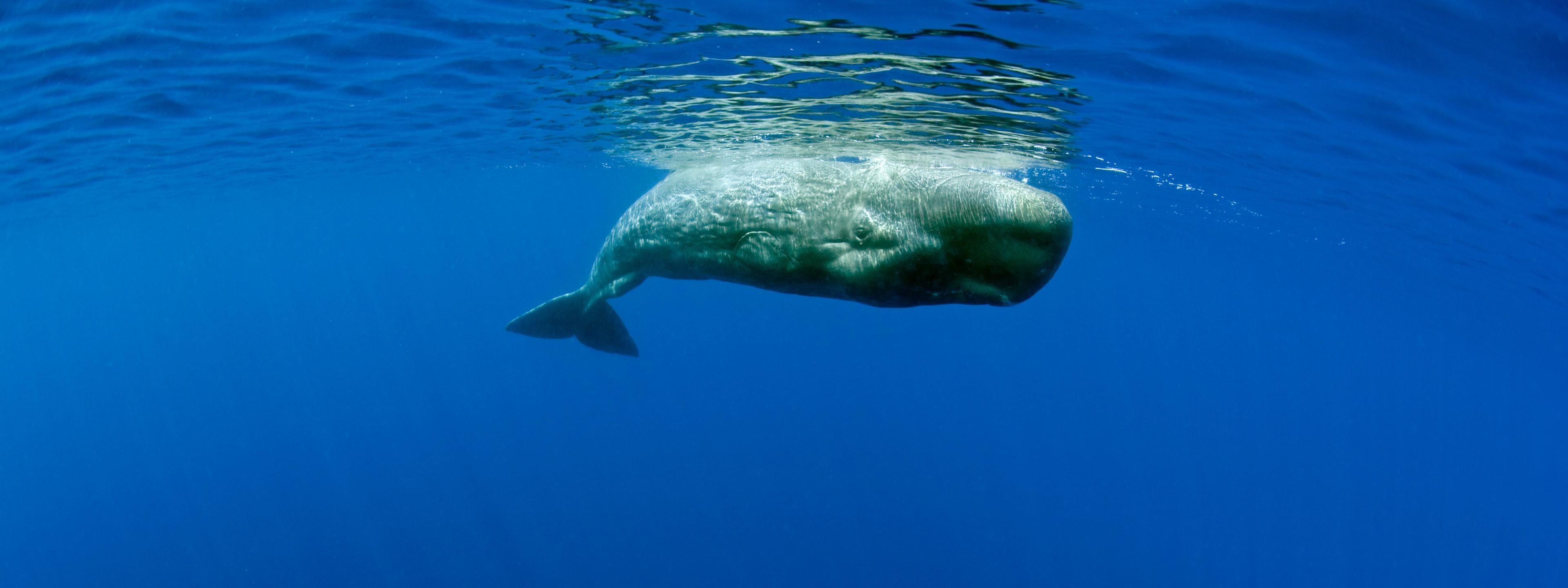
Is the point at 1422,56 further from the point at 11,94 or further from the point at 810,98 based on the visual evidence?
the point at 11,94

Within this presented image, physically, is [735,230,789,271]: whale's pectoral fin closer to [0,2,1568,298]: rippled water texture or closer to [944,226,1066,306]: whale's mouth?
[944,226,1066,306]: whale's mouth

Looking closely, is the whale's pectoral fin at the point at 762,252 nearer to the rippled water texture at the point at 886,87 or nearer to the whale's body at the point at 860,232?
the whale's body at the point at 860,232

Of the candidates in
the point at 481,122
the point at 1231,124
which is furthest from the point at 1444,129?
the point at 481,122

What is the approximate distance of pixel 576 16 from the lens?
27.2 feet

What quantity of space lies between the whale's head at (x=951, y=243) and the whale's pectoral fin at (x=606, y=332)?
3449mm

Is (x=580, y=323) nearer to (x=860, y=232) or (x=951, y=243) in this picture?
(x=860, y=232)

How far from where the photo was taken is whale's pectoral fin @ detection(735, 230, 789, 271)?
3693mm

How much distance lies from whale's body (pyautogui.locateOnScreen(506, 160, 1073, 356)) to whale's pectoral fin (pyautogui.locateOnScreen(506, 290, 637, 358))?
1.26 metres

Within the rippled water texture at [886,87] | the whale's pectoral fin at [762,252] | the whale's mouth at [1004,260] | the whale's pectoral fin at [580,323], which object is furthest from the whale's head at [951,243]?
the rippled water texture at [886,87]

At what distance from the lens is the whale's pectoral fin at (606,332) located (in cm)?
643

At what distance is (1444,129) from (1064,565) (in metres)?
39.0

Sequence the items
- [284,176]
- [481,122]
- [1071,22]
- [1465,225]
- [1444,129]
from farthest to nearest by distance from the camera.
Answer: [284,176] < [1465,225] < [481,122] < [1444,129] < [1071,22]

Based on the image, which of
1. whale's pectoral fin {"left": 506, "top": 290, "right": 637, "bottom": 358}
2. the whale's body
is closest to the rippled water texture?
whale's pectoral fin {"left": 506, "top": 290, "right": 637, "bottom": 358}

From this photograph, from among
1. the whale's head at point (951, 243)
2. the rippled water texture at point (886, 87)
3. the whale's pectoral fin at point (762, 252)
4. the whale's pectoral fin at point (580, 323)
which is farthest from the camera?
the rippled water texture at point (886, 87)
